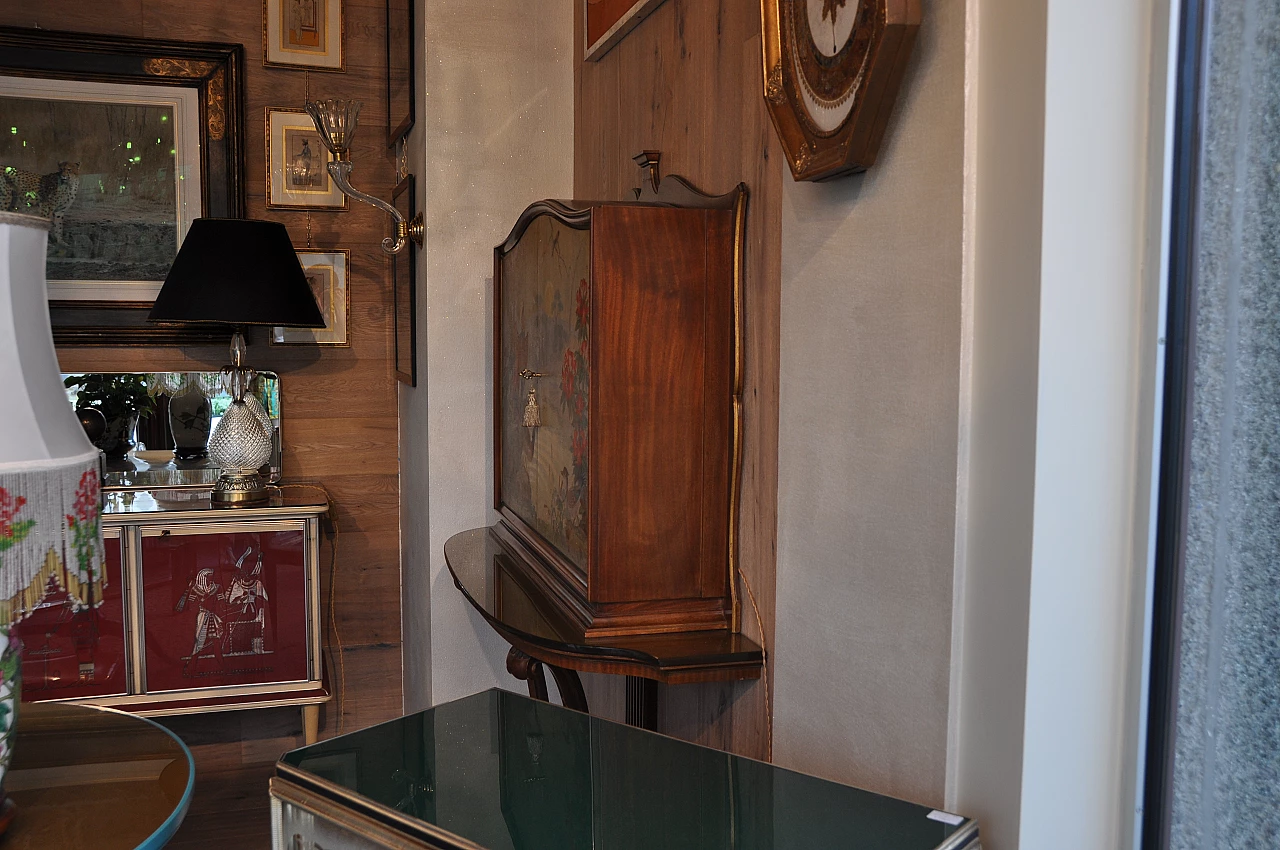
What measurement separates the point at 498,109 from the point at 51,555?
5.53ft

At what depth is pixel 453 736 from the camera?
121 centimetres

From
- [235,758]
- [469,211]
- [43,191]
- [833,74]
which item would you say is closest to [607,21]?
[469,211]

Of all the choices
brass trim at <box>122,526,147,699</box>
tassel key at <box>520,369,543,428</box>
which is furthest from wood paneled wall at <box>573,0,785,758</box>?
brass trim at <box>122,526,147,699</box>

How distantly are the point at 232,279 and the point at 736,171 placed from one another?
5.62ft

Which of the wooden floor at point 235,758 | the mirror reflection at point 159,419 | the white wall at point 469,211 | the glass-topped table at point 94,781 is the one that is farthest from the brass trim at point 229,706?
the glass-topped table at point 94,781

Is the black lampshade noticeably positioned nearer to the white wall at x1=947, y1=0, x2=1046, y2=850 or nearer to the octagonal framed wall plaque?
the octagonal framed wall plaque

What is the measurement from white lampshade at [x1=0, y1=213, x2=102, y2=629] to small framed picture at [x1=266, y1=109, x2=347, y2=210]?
6.68 ft

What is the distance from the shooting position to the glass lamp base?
2822mm

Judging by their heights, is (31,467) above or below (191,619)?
above

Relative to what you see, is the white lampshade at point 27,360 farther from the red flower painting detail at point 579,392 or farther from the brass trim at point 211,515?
the brass trim at point 211,515

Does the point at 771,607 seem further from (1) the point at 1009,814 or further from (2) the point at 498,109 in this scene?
(2) the point at 498,109

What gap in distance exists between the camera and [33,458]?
113 cm

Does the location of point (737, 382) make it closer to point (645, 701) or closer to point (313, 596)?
point (645, 701)

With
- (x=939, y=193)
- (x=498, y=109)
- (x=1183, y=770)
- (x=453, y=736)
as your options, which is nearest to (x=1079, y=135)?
(x=939, y=193)
